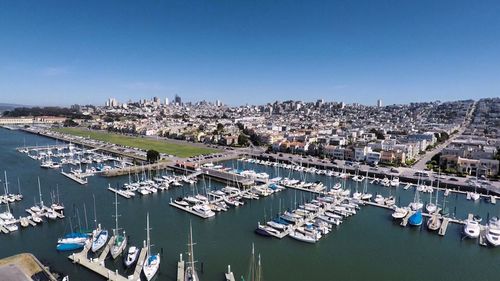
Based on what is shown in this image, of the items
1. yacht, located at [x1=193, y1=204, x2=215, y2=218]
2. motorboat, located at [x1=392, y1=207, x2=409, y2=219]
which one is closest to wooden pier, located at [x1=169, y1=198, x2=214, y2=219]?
yacht, located at [x1=193, y1=204, x2=215, y2=218]

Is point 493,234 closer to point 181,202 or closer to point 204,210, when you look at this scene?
point 204,210

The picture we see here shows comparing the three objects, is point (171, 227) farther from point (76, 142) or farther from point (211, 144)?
point (76, 142)

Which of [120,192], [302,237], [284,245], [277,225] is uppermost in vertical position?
[120,192]

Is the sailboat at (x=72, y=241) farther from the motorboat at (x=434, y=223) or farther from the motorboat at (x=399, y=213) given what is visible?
the motorboat at (x=434, y=223)

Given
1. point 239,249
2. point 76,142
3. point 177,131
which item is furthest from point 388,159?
point 76,142

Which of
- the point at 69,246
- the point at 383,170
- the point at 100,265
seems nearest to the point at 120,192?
the point at 69,246
